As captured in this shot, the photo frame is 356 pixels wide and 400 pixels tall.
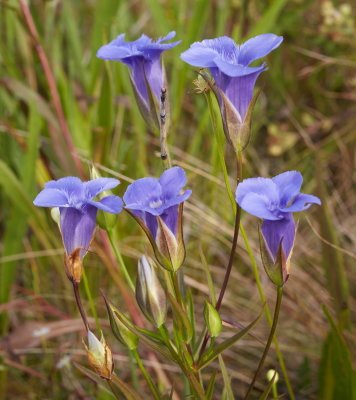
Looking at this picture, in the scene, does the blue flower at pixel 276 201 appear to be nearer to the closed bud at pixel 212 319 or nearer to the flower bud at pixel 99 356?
the closed bud at pixel 212 319

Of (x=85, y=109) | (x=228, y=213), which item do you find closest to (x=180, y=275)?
(x=228, y=213)

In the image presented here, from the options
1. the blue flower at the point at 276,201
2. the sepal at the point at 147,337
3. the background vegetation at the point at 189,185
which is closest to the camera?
the blue flower at the point at 276,201

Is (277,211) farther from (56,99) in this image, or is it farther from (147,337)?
(56,99)

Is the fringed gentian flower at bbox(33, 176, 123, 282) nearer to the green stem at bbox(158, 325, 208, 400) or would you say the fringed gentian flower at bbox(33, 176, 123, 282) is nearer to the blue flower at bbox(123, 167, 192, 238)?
the blue flower at bbox(123, 167, 192, 238)

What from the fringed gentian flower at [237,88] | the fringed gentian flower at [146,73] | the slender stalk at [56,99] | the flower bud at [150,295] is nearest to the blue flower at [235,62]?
the fringed gentian flower at [237,88]

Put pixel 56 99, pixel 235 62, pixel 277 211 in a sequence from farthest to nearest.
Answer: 1. pixel 56 99
2. pixel 235 62
3. pixel 277 211

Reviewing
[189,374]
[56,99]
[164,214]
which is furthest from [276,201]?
[56,99]

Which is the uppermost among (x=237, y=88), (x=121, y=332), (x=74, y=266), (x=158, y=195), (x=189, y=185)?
(x=237, y=88)
